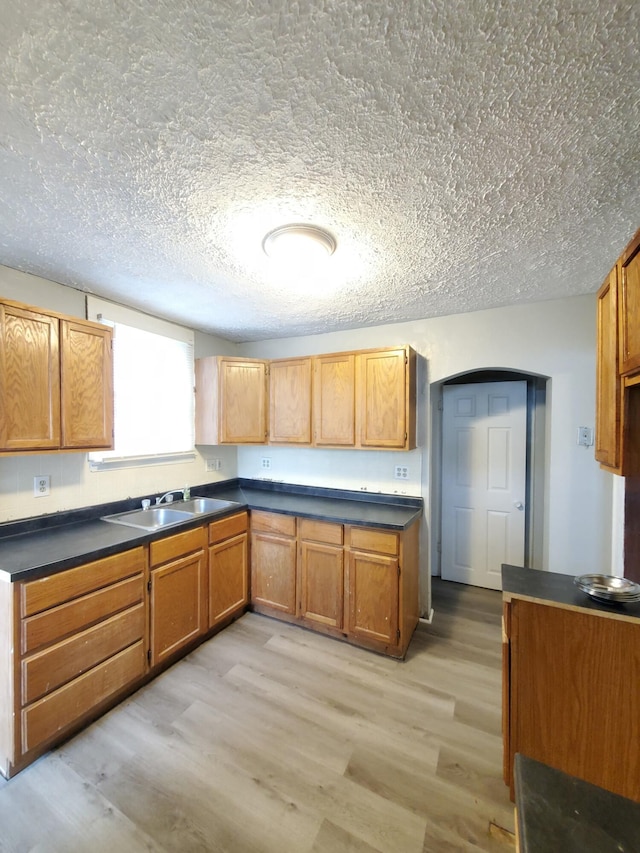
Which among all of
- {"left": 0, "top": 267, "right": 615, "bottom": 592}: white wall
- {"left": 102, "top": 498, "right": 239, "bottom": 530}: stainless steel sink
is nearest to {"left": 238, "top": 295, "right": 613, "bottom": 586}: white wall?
{"left": 0, "top": 267, "right": 615, "bottom": 592}: white wall

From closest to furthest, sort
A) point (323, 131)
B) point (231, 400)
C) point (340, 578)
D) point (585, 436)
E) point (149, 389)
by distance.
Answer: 1. point (323, 131)
2. point (585, 436)
3. point (340, 578)
4. point (149, 389)
5. point (231, 400)

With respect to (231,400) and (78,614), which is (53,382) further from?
(231,400)

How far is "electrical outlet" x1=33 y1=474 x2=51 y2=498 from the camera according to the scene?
2021 mm

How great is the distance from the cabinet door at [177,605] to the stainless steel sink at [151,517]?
1.09 feet

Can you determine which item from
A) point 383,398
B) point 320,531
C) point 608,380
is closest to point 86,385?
point 320,531

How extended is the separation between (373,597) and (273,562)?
865 millimetres

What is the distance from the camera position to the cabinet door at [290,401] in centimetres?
293

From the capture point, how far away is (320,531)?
2.55m

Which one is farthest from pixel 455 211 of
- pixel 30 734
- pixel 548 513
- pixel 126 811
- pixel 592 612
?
pixel 30 734

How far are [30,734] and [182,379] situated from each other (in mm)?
2368

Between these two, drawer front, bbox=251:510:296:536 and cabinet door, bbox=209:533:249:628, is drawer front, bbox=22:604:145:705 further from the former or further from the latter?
drawer front, bbox=251:510:296:536

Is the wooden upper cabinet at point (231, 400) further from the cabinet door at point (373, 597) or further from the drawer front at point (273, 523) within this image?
the cabinet door at point (373, 597)

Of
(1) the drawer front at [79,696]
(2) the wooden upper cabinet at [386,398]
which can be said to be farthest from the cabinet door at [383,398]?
(1) the drawer front at [79,696]

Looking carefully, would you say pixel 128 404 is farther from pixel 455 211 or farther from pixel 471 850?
pixel 471 850
